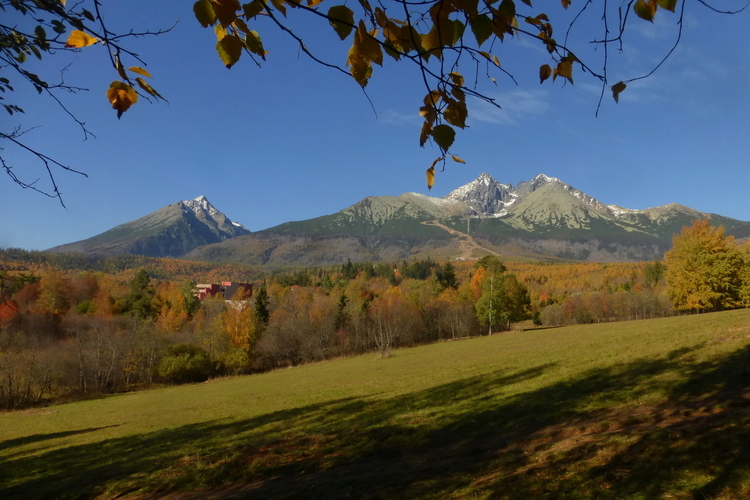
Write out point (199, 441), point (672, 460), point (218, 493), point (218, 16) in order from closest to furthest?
1. point (218, 16)
2. point (672, 460)
3. point (218, 493)
4. point (199, 441)

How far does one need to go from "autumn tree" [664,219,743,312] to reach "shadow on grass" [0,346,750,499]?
2940 cm

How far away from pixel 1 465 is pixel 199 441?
6088 mm

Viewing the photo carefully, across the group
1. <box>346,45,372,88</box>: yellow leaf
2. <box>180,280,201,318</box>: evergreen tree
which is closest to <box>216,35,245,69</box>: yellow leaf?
<box>346,45,372,88</box>: yellow leaf

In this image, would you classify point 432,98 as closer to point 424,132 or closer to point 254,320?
point 424,132

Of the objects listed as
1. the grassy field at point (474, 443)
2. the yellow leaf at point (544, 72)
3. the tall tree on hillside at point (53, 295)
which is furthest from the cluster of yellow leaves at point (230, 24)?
the tall tree on hillside at point (53, 295)

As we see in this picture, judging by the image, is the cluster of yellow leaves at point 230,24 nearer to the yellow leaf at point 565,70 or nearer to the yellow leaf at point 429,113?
the yellow leaf at point 429,113

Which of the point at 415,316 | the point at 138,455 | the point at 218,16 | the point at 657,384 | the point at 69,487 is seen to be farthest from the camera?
the point at 415,316

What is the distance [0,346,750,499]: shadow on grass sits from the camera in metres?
4.64

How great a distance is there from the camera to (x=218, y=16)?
4.14ft

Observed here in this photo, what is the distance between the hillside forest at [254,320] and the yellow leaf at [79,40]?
38.6 metres

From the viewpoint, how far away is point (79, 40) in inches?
59.6

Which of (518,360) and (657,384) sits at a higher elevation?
(657,384)

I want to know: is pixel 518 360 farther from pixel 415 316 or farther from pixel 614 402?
pixel 415 316

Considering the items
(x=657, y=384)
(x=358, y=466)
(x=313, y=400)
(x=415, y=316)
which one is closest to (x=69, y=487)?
(x=358, y=466)
